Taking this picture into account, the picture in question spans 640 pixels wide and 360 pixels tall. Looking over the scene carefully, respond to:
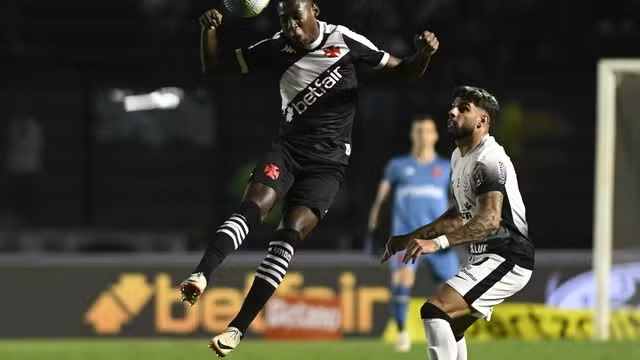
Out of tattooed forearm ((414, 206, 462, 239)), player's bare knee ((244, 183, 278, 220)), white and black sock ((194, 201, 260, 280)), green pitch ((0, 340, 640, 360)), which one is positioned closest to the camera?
tattooed forearm ((414, 206, 462, 239))

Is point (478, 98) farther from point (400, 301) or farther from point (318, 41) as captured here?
point (400, 301)

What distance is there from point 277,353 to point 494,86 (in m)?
8.01

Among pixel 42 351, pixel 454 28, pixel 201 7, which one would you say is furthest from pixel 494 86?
pixel 42 351

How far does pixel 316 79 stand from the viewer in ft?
33.0

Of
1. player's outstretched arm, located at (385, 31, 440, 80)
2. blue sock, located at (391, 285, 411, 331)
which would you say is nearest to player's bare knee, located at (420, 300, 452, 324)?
player's outstretched arm, located at (385, 31, 440, 80)

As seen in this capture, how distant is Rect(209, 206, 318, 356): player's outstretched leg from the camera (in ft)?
31.7

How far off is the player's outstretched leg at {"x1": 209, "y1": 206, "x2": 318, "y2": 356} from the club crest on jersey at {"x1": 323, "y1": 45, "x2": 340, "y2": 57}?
99 cm

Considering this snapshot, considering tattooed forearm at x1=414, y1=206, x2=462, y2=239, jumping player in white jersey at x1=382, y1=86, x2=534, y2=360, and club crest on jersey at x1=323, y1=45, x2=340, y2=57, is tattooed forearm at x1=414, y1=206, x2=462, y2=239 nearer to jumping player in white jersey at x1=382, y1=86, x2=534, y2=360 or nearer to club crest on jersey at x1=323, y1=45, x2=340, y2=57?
jumping player in white jersey at x1=382, y1=86, x2=534, y2=360

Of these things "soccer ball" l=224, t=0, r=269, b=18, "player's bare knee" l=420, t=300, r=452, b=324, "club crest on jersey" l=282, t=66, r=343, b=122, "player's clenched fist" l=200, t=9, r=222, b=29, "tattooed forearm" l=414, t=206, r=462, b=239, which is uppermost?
"soccer ball" l=224, t=0, r=269, b=18

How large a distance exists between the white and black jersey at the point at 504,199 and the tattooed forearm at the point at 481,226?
0.48 feet

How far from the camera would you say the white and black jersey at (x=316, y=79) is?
1005cm

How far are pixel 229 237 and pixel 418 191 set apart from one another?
20.0 feet

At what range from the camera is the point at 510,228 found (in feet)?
30.3

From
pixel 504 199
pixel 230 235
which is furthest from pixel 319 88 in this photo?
pixel 504 199
